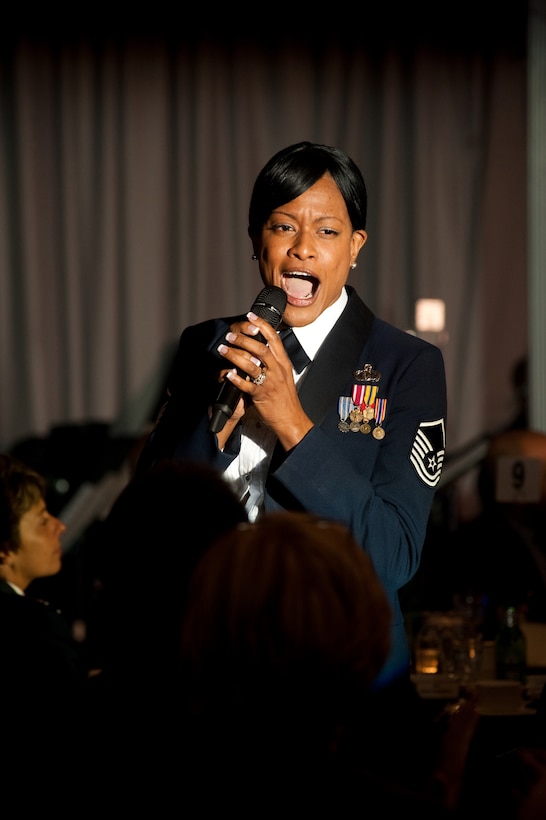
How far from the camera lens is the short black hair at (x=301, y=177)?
171 cm

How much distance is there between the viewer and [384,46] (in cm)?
581

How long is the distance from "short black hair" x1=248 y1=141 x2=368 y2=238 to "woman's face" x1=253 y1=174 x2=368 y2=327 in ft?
0.03

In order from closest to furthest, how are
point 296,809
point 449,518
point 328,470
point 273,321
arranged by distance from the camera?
point 296,809 → point 328,470 → point 273,321 → point 449,518

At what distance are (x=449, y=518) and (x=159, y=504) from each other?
375cm

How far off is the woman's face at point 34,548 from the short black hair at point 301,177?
1.20 metres

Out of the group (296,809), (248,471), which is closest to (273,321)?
(248,471)

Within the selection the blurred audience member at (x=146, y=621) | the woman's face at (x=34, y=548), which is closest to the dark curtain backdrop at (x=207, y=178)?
the woman's face at (x=34, y=548)

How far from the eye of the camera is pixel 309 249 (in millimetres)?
1705

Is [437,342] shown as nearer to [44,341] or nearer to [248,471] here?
[44,341]

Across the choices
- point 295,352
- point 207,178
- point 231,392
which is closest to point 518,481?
point 295,352

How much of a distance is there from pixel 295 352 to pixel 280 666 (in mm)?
797

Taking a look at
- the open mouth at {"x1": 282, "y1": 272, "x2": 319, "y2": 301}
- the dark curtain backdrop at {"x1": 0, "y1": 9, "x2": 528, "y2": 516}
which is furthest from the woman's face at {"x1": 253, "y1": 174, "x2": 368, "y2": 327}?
the dark curtain backdrop at {"x1": 0, "y1": 9, "x2": 528, "y2": 516}

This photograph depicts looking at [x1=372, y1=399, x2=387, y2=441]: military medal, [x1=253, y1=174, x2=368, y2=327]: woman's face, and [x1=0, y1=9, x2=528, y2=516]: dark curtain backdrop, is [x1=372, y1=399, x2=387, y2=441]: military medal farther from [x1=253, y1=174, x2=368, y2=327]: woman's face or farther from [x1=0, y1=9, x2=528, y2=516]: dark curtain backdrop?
[x1=0, y1=9, x2=528, y2=516]: dark curtain backdrop

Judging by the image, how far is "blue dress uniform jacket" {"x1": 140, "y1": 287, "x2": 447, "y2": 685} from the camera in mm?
1523
